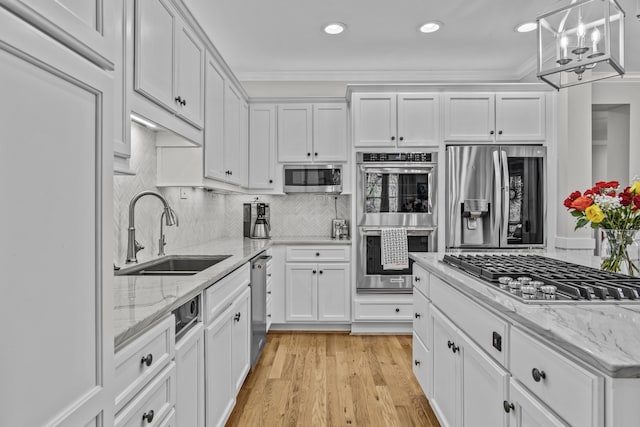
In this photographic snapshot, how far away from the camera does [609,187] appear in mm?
1723

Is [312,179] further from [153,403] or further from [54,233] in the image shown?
[54,233]

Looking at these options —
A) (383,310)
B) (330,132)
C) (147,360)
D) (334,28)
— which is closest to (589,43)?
(147,360)

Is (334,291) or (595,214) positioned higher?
(595,214)

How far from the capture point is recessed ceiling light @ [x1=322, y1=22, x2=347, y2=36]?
3.29 meters

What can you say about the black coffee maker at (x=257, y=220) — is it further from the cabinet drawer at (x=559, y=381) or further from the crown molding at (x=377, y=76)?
the cabinet drawer at (x=559, y=381)

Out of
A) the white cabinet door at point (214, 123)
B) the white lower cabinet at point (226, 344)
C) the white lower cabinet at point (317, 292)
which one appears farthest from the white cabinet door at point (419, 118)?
the white lower cabinet at point (226, 344)

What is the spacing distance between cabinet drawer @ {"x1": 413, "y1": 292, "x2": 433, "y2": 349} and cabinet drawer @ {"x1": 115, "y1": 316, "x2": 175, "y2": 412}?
141 centimetres

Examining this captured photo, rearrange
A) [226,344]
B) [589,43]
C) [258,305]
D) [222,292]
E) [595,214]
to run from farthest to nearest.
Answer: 1. [258,305]
2. [226,344]
3. [222,292]
4. [595,214]
5. [589,43]

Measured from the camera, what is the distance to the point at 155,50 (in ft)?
6.20

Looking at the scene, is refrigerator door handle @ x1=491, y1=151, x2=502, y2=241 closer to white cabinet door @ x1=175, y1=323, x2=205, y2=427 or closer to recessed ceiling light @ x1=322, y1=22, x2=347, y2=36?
recessed ceiling light @ x1=322, y1=22, x2=347, y2=36

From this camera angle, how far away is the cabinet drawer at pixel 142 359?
1000 mm

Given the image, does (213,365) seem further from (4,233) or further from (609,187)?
(609,187)

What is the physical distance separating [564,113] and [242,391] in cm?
377

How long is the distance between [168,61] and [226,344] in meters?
1.52
